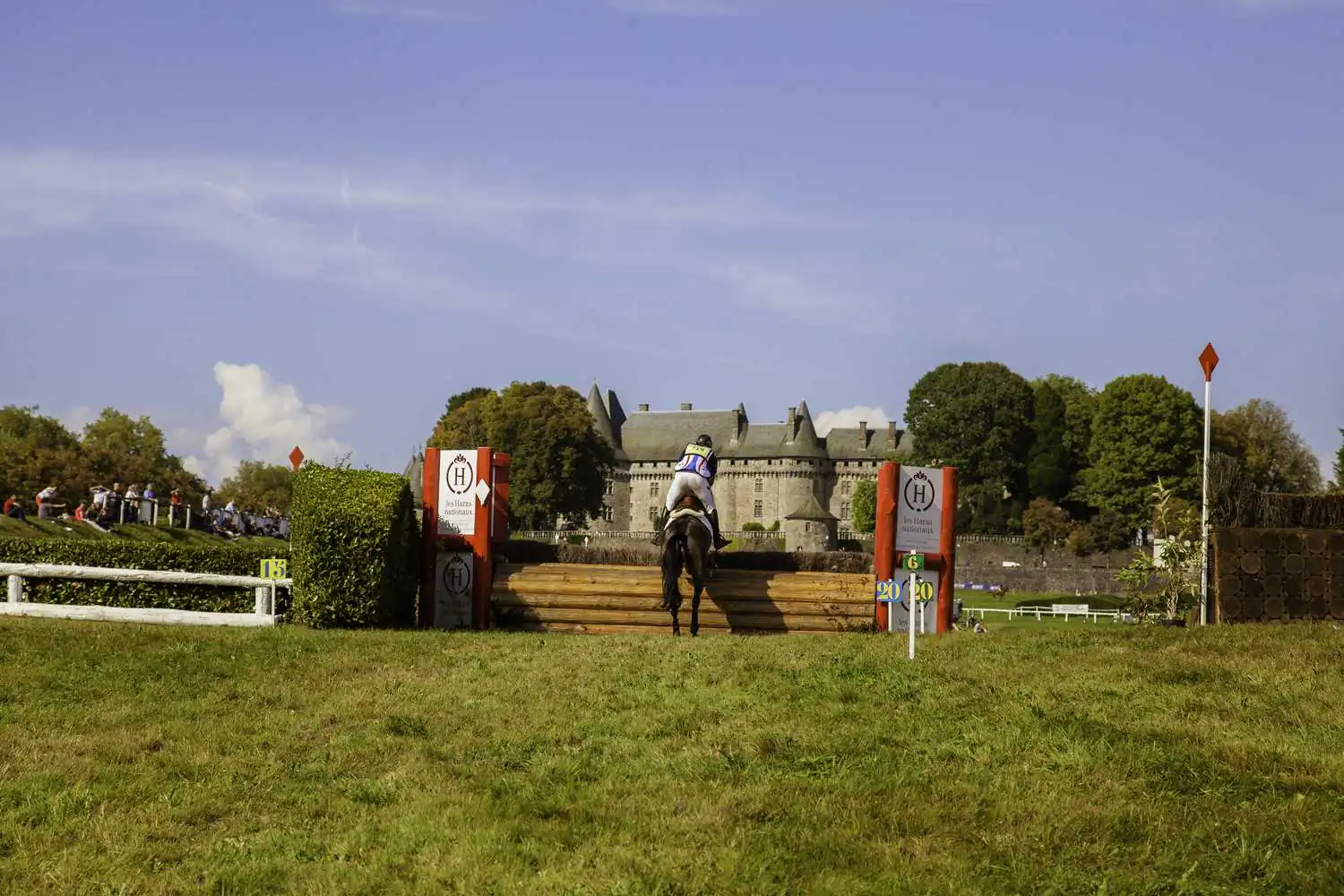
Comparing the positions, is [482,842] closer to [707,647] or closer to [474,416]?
[707,647]

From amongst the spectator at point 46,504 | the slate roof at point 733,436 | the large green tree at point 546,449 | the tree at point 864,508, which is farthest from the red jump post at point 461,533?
the slate roof at point 733,436

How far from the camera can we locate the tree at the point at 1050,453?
101 meters

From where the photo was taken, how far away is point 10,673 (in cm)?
1422

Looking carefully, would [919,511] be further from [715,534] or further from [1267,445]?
[1267,445]

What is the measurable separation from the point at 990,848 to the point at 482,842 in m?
2.89

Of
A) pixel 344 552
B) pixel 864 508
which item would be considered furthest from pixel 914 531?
pixel 864 508

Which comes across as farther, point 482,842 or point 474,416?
point 474,416

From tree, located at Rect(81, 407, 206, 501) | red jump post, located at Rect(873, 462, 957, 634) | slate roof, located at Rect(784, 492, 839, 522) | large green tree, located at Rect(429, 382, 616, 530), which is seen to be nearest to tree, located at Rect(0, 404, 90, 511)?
tree, located at Rect(81, 407, 206, 501)

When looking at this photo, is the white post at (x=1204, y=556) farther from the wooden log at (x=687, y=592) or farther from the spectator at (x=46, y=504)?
the spectator at (x=46, y=504)

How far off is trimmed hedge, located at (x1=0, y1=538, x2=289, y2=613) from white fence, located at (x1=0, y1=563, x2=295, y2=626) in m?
1.29

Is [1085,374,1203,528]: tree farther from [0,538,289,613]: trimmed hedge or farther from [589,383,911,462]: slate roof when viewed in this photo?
[0,538,289,613]: trimmed hedge

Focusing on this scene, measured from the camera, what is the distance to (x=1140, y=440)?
9312 cm

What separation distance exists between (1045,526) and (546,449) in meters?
34.4

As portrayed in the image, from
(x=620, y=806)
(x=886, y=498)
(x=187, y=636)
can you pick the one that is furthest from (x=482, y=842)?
→ (x=886, y=498)
